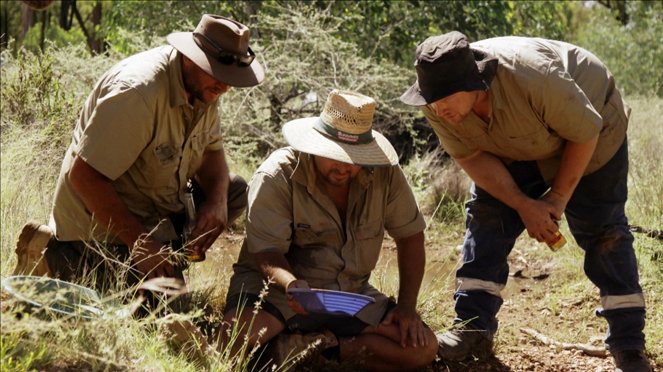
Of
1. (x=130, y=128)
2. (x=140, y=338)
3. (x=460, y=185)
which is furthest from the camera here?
(x=460, y=185)

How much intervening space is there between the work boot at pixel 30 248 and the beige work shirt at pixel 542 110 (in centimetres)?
185

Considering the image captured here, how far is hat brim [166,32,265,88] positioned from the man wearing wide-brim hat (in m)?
0.29

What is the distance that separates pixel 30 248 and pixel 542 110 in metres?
2.35

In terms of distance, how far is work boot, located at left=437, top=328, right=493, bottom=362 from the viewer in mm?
4754

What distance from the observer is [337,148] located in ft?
13.9

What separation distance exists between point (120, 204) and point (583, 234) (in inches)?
88.1

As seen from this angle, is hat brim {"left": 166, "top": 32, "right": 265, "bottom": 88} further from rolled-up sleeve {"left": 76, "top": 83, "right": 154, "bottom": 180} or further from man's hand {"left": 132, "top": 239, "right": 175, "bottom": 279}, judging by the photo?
man's hand {"left": 132, "top": 239, "right": 175, "bottom": 279}

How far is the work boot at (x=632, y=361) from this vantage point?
4.62 metres

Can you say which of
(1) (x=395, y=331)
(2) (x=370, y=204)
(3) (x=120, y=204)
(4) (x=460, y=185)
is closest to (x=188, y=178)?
(3) (x=120, y=204)

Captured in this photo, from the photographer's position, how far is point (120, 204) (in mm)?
4328

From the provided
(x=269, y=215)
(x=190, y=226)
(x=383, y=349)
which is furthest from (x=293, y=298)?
(x=190, y=226)

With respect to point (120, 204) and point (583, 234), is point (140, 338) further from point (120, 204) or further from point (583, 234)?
point (583, 234)

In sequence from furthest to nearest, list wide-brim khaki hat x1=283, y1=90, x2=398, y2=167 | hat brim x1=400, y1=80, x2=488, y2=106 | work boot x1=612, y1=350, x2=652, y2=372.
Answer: work boot x1=612, y1=350, x2=652, y2=372, wide-brim khaki hat x1=283, y1=90, x2=398, y2=167, hat brim x1=400, y1=80, x2=488, y2=106

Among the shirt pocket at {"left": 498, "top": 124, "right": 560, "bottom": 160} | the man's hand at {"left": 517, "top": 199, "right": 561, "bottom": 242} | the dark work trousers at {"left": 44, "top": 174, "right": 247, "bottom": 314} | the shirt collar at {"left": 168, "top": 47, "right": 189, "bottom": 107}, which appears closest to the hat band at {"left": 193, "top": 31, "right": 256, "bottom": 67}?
the shirt collar at {"left": 168, "top": 47, "right": 189, "bottom": 107}
